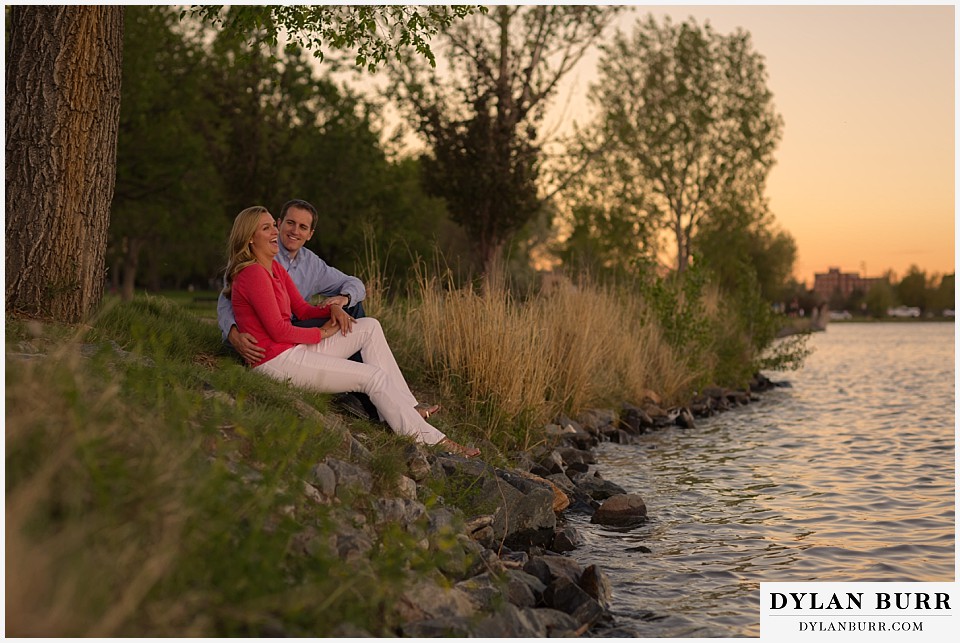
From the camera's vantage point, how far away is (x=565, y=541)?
6023 millimetres

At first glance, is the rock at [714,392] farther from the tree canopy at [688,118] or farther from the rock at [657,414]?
the tree canopy at [688,118]

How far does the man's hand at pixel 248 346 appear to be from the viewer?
6070 millimetres

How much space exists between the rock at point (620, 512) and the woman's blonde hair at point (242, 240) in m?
3.08

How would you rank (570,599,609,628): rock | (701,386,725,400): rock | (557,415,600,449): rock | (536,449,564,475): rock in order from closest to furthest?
(570,599,609,628): rock → (536,449,564,475): rock → (557,415,600,449): rock → (701,386,725,400): rock

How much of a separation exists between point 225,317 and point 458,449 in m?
1.83

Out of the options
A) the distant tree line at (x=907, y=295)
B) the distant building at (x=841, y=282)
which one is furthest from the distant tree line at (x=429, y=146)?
the distant building at (x=841, y=282)

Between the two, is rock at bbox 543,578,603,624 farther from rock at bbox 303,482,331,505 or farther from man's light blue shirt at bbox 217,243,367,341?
man's light blue shirt at bbox 217,243,367,341

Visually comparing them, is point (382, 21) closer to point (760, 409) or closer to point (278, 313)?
point (278, 313)

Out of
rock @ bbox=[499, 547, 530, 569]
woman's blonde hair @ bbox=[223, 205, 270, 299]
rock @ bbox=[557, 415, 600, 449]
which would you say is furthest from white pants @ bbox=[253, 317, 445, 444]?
rock @ bbox=[557, 415, 600, 449]

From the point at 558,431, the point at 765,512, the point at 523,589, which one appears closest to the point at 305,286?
the point at 558,431

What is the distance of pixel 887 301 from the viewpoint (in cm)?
7562

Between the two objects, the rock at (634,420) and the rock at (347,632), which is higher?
the rock at (347,632)

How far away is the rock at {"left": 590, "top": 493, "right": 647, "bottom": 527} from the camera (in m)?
6.80

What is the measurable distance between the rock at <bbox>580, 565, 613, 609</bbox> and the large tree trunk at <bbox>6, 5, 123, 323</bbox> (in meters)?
3.94
